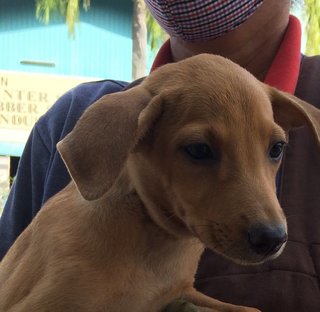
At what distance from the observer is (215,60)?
1825 mm

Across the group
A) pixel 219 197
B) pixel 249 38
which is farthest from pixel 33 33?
pixel 219 197

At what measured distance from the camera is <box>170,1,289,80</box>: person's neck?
2307mm

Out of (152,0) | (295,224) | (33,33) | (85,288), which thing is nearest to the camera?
(85,288)

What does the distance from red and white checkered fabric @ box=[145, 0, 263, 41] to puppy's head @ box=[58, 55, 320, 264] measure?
0.32m

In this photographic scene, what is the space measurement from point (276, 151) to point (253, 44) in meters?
0.70

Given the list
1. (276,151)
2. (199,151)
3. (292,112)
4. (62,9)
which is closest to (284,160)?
(292,112)

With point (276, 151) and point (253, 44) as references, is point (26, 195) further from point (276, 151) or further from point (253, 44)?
point (276, 151)

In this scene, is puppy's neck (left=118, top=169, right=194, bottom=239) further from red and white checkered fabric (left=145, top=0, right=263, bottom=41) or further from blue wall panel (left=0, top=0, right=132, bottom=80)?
blue wall panel (left=0, top=0, right=132, bottom=80)

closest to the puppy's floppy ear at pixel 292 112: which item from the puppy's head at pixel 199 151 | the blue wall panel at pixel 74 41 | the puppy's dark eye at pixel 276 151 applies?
the puppy's head at pixel 199 151

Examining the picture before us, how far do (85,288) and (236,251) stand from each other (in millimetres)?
399

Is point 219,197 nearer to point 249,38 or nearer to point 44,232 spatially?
point 44,232

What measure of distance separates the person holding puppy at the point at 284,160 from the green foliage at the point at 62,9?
26.4ft

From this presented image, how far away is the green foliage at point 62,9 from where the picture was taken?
10461mm

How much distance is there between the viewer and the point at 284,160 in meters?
2.05
